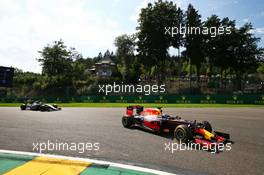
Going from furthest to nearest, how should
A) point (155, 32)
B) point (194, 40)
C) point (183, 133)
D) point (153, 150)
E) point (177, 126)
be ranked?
point (194, 40), point (155, 32), point (177, 126), point (183, 133), point (153, 150)

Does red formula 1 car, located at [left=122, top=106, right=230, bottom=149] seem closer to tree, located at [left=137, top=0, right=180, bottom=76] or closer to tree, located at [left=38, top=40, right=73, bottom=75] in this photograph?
tree, located at [left=137, top=0, right=180, bottom=76]

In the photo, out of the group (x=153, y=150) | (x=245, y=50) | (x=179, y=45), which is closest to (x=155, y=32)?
(x=179, y=45)

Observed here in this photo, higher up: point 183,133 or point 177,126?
point 177,126

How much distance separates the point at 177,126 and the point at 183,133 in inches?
21.7

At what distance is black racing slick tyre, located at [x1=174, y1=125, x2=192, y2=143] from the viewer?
23.2 feet

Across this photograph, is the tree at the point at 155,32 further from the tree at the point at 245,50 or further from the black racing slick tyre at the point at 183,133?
the black racing slick tyre at the point at 183,133

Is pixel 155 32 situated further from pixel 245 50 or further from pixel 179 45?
pixel 245 50

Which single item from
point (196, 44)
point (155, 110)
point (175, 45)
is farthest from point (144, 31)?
point (155, 110)

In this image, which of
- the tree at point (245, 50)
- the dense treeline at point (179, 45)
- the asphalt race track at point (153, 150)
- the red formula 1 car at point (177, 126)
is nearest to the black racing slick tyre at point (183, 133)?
the red formula 1 car at point (177, 126)

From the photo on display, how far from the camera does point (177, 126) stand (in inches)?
304

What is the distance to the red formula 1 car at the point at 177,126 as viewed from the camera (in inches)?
270

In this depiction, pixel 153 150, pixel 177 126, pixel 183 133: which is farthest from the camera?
pixel 177 126

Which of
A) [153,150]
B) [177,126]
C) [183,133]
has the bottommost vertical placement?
[153,150]

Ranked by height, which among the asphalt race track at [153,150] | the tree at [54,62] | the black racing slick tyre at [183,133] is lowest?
the asphalt race track at [153,150]
